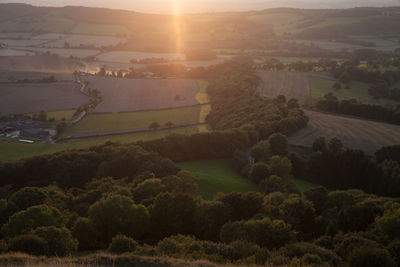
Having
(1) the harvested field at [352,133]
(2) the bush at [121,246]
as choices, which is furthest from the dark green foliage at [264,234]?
(1) the harvested field at [352,133]

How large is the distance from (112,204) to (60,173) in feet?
54.6

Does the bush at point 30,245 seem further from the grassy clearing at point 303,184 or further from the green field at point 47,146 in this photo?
the green field at point 47,146

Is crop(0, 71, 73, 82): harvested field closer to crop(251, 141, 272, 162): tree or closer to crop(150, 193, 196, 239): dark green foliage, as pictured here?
crop(251, 141, 272, 162): tree

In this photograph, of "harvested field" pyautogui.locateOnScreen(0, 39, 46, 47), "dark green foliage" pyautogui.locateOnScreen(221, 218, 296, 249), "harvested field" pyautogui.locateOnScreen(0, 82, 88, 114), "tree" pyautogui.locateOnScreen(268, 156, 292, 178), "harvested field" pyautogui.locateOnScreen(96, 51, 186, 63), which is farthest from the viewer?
"harvested field" pyautogui.locateOnScreen(0, 39, 46, 47)

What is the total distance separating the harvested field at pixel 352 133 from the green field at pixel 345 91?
22.8m

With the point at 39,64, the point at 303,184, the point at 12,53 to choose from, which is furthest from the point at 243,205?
the point at 12,53

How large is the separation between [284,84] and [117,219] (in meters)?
72.1

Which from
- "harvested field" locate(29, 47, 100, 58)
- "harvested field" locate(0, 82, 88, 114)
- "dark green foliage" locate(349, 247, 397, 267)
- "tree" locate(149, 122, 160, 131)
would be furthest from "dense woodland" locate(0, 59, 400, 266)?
"harvested field" locate(29, 47, 100, 58)

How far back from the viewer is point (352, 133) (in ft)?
167

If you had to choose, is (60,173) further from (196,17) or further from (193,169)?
(196,17)

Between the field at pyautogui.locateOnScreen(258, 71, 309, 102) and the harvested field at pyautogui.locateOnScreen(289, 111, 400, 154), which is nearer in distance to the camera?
the harvested field at pyautogui.locateOnScreen(289, 111, 400, 154)

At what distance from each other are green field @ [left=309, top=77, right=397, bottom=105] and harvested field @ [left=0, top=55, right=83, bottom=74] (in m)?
66.5

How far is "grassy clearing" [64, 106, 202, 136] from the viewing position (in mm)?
57875

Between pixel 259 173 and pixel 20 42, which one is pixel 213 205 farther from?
pixel 20 42
